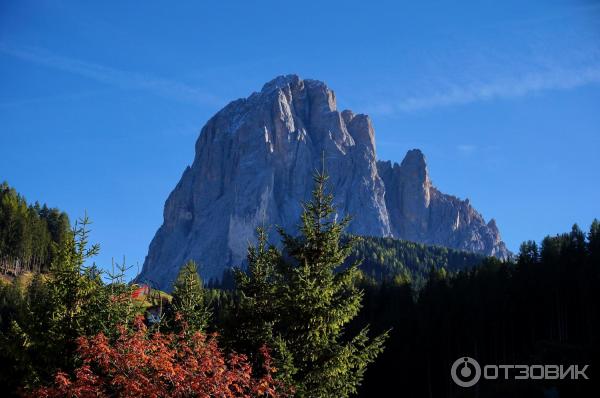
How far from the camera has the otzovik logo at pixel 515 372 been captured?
190 feet

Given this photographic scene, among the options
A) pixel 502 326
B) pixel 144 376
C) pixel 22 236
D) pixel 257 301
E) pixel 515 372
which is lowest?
pixel 144 376

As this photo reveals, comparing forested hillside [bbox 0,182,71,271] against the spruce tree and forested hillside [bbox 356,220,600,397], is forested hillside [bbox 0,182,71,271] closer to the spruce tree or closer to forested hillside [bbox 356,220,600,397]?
forested hillside [bbox 356,220,600,397]

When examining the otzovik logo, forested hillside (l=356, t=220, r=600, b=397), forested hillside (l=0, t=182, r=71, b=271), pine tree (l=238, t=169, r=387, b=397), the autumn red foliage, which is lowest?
the autumn red foliage

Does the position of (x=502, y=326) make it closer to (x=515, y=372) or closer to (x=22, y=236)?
(x=515, y=372)

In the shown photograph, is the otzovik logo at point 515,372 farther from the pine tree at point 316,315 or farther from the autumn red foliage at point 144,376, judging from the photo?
the autumn red foliage at point 144,376

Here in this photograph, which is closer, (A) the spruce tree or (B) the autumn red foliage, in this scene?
(B) the autumn red foliage

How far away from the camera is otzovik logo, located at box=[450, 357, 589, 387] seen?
58.0 m

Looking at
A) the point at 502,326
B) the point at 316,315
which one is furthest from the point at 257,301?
the point at 502,326

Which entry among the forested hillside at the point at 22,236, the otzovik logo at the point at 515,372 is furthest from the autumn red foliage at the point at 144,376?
the forested hillside at the point at 22,236

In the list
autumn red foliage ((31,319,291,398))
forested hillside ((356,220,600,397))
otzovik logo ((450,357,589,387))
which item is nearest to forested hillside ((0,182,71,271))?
forested hillside ((356,220,600,397))

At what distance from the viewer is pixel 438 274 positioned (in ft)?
356

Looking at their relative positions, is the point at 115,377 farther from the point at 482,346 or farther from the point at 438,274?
the point at 438,274

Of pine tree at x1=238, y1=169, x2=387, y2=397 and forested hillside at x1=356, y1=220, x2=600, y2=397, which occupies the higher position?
forested hillside at x1=356, y1=220, x2=600, y2=397

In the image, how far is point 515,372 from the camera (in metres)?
79.4
